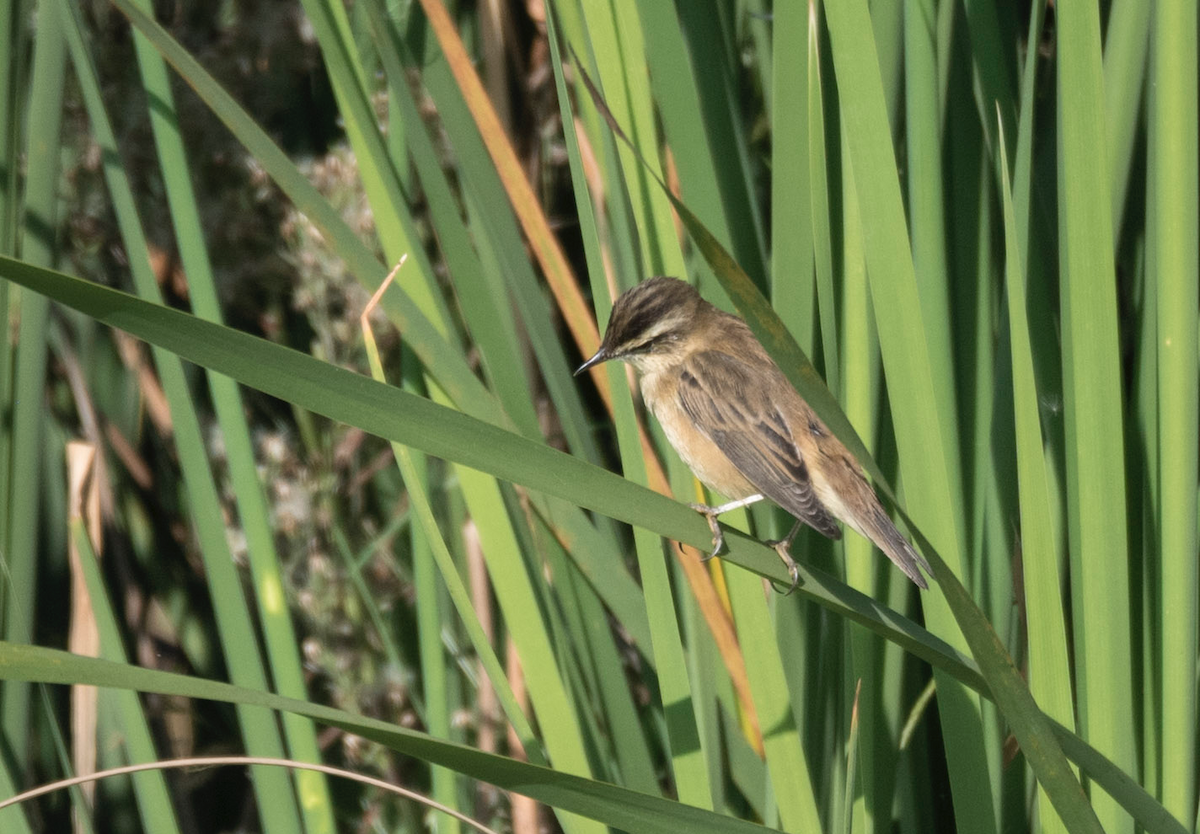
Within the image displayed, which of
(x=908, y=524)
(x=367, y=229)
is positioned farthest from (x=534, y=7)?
→ (x=908, y=524)

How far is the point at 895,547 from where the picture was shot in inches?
75.4

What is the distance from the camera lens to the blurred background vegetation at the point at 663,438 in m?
1.46

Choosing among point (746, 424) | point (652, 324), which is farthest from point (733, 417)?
point (652, 324)

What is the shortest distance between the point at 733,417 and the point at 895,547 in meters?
0.63

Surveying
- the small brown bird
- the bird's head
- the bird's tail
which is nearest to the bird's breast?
the small brown bird

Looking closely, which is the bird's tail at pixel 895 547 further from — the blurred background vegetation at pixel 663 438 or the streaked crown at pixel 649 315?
the streaked crown at pixel 649 315

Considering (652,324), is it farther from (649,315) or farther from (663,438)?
(663,438)

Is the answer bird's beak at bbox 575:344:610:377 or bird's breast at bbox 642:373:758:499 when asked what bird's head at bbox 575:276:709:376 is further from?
bird's breast at bbox 642:373:758:499

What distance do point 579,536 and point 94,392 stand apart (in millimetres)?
1705

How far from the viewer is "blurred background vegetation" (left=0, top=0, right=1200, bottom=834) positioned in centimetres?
146

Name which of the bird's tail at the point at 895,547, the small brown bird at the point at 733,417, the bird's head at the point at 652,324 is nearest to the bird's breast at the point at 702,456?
the small brown bird at the point at 733,417

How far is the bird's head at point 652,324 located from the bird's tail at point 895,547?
0.57m

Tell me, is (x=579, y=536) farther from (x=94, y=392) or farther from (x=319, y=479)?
(x=94, y=392)

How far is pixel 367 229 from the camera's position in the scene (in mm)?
2871
